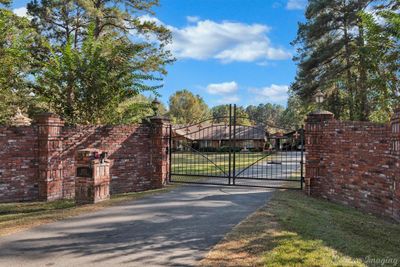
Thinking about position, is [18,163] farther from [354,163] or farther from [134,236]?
[354,163]

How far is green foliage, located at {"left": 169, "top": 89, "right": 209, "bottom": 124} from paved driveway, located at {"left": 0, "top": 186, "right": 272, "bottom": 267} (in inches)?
1559

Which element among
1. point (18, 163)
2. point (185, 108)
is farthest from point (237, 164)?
point (185, 108)

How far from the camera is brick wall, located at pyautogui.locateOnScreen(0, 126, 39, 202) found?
746 cm

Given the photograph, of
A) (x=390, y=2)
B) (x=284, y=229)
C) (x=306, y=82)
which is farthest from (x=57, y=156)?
(x=306, y=82)

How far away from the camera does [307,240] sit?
4.61 metres

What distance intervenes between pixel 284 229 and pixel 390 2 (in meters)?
12.1

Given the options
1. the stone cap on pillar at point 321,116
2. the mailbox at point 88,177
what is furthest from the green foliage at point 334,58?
the mailbox at point 88,177

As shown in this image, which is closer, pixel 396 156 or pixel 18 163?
pixel 396 156

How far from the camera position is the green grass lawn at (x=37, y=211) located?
18.3ft

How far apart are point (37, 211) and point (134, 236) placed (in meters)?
2.85

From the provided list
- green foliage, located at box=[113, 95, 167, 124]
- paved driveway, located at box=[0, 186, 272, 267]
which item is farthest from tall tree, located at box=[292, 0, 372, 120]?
paved driveway, located at box=[0, 186, 272, 267]

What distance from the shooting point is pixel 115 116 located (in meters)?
10.5

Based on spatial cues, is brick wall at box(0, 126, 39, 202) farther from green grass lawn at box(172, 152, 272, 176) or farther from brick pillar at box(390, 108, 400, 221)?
brick pillar at box(390, 108, 400, 221)

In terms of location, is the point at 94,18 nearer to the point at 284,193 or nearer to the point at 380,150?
the point at 284,193
